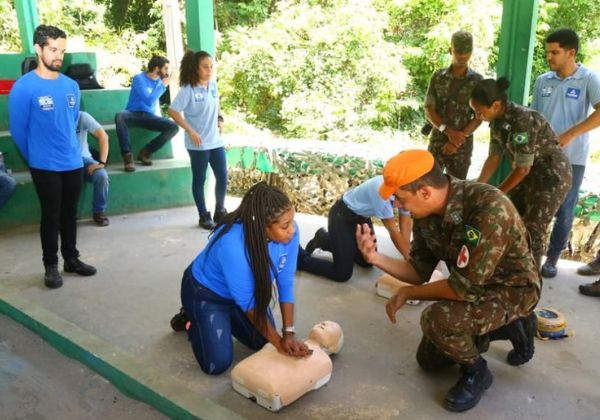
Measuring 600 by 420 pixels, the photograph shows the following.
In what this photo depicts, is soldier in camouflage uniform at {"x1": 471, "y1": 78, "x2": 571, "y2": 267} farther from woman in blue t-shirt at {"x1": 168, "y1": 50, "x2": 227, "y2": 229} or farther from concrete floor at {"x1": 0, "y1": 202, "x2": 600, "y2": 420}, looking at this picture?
woman in blue t-shirt at {"x1": 168, "y1": 50, "x2": 227, "y2": 229}

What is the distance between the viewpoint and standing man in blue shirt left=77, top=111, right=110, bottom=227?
16.7 ft

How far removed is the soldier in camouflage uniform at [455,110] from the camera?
4.35 m

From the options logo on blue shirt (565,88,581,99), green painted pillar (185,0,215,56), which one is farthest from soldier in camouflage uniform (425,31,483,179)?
green painted pillar (185,0,215,56)

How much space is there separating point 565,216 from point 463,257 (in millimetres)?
2051

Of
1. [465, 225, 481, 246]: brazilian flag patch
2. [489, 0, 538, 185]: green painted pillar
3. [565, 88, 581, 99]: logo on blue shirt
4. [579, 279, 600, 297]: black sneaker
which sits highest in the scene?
[489, 0, 538, 185]: green painted pillar

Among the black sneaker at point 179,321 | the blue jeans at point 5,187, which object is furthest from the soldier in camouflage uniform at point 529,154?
the blue jeans at point 5,187

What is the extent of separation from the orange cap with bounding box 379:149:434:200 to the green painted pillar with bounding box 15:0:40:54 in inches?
279

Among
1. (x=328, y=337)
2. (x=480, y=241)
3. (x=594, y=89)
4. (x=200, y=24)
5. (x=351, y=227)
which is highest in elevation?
(x=200, y=24)

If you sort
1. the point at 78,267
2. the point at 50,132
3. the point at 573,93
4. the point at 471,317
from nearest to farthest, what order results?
the point at 471,317
the point at 50,132
the point at 573,93
the point at 78,267

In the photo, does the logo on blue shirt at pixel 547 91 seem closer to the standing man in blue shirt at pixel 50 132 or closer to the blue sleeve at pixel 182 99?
the blue sleeve at pixel 182 99

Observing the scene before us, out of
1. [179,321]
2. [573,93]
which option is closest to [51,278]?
[179,321]

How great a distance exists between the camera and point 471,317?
2.51 metres

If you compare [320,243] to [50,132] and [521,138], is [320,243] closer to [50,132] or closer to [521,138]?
[521,138]

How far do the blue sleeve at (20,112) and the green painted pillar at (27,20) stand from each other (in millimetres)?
4707
